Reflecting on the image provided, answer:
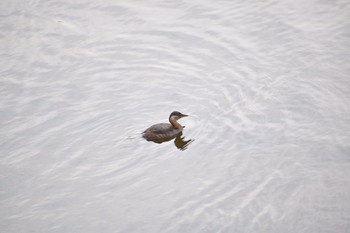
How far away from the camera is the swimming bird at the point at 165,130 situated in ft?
40.1

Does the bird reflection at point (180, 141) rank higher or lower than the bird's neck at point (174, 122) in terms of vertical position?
lower

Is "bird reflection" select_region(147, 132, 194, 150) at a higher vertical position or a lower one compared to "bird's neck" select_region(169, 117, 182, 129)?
lower

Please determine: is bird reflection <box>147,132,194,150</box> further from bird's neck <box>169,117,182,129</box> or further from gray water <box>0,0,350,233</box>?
bird's neck <box>169,117,182,129</box>

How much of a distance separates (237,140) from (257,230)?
262 cm

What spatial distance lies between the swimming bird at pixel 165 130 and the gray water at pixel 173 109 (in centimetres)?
16

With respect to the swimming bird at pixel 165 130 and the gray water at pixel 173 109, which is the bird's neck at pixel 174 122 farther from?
the gray water at pixel 173 109

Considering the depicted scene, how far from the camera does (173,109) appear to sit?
13125 millimetres

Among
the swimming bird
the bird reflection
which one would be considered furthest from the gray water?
the swimming bird

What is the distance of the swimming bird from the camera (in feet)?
40.1

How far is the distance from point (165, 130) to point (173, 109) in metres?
0.94

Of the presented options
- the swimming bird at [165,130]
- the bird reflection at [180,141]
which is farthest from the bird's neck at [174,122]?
the bird reflection at [180,141]

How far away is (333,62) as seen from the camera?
46.5 feet

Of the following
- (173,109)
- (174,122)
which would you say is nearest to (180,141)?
(174,122)

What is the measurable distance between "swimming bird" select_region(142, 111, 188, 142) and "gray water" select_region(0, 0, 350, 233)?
0.51 feet
